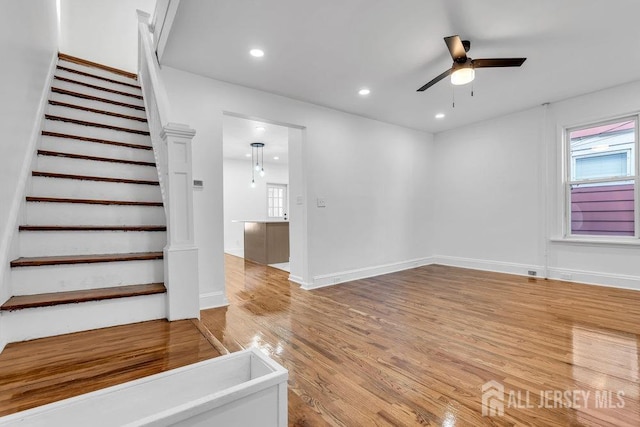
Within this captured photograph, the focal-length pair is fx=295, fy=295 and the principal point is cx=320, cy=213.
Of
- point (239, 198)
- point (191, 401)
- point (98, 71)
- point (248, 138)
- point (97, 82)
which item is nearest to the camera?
point (191, 401)

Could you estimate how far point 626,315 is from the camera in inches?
115

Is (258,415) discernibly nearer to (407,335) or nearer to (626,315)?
(407,335)

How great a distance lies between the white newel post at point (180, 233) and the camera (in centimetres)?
181

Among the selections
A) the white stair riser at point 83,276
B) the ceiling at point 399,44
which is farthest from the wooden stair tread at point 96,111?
the white stair riser at point 83,276

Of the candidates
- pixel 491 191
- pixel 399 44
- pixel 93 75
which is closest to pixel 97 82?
pixel 93 75

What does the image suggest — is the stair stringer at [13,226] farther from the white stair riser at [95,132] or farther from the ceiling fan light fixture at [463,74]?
the ceiling fan light fixture at [463,74]

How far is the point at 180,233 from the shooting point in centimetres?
188

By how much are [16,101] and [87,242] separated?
979 millimetres

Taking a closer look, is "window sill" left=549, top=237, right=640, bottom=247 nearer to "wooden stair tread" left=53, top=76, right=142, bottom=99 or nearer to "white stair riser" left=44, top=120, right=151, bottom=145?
"white stair riser" left=44, top=120, right=151, bottom=145

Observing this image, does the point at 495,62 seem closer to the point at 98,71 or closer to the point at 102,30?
the point at 98,71

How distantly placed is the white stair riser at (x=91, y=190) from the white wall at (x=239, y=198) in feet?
19.1

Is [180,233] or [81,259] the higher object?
[180,233]

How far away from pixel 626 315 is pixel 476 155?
3217mm

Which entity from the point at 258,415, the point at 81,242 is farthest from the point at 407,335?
the point at 81,242
